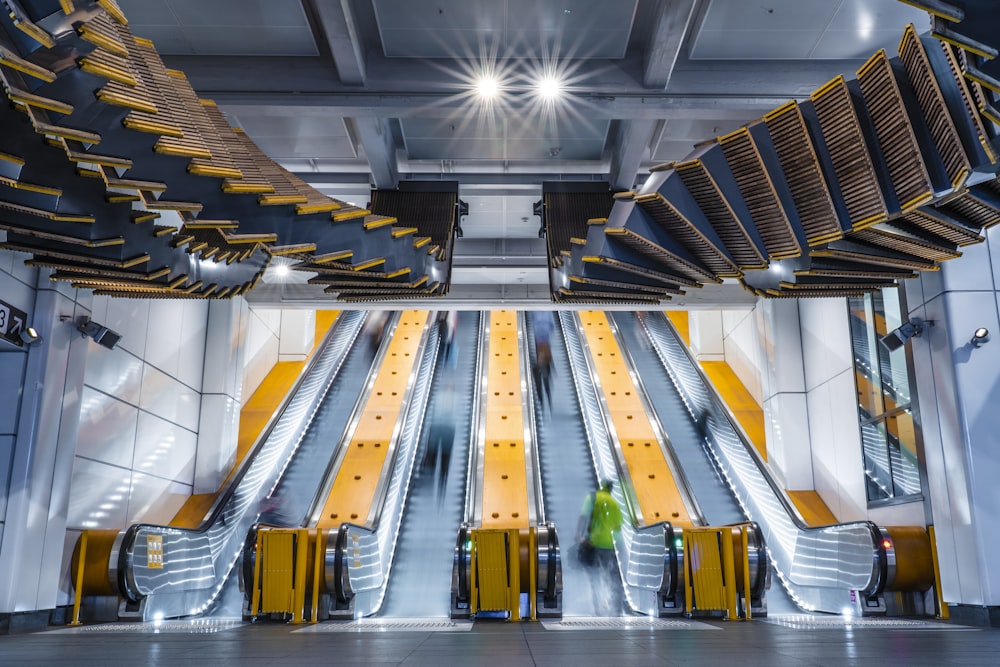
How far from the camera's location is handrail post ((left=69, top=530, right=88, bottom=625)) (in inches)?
338

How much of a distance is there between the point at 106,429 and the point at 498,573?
532 cm

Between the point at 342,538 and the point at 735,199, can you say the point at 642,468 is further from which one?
the point at 735,199

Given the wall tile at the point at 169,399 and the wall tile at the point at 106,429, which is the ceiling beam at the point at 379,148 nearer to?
the wall tile at the point at 106,429

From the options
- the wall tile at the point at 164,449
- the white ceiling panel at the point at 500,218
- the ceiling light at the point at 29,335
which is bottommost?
the wall tile at the point at 164,449

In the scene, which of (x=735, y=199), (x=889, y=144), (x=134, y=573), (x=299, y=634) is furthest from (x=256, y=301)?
(x=889, y=144)

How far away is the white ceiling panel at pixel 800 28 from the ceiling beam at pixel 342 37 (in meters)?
3.07

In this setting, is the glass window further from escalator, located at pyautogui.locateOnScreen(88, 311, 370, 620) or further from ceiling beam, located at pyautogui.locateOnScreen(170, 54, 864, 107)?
escalator, located at pyautogui.locateOnScreen(88, 311, 370, 620)

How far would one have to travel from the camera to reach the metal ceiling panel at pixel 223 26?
22.7ft

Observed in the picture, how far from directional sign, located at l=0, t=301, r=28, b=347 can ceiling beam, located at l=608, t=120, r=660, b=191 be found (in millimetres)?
6701

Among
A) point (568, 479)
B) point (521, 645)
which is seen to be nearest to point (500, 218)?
point (568, 479)

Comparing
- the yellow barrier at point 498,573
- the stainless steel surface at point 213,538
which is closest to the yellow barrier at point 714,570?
the yellow barrier at point 498,573

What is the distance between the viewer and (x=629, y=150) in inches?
360

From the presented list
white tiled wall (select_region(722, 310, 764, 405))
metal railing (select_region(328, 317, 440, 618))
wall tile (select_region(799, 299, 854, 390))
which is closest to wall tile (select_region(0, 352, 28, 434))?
metal railing (select_region(328, 317, 440, 618))

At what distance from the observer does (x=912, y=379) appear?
9156 millimetres
